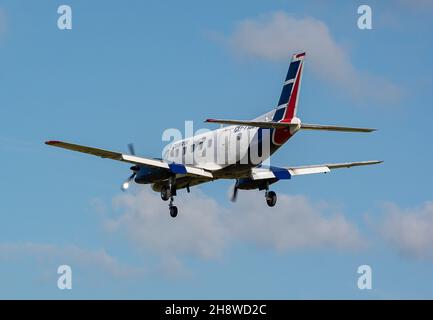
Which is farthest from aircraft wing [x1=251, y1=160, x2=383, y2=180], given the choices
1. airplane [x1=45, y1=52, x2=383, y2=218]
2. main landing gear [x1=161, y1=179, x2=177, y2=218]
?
main landing gear [x1=161, y1=179, x2=177, y2=218]

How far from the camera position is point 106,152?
61.3 m

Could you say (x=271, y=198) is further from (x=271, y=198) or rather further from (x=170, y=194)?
(x=170, y=194)

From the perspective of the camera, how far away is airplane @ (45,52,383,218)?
6109 centimetres

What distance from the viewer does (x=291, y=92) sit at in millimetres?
61906

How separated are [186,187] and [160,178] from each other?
2.54 meters

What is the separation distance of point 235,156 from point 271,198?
4.95 metres

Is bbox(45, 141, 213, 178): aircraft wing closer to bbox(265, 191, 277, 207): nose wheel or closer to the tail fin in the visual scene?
bbox(265, 191, 277, 207): nose wheel

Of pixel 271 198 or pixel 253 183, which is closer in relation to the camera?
pixel 271 198

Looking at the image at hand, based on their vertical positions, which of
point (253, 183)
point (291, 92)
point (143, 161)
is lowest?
point (253, 183)

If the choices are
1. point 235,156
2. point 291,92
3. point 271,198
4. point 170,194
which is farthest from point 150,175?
point 291,92
